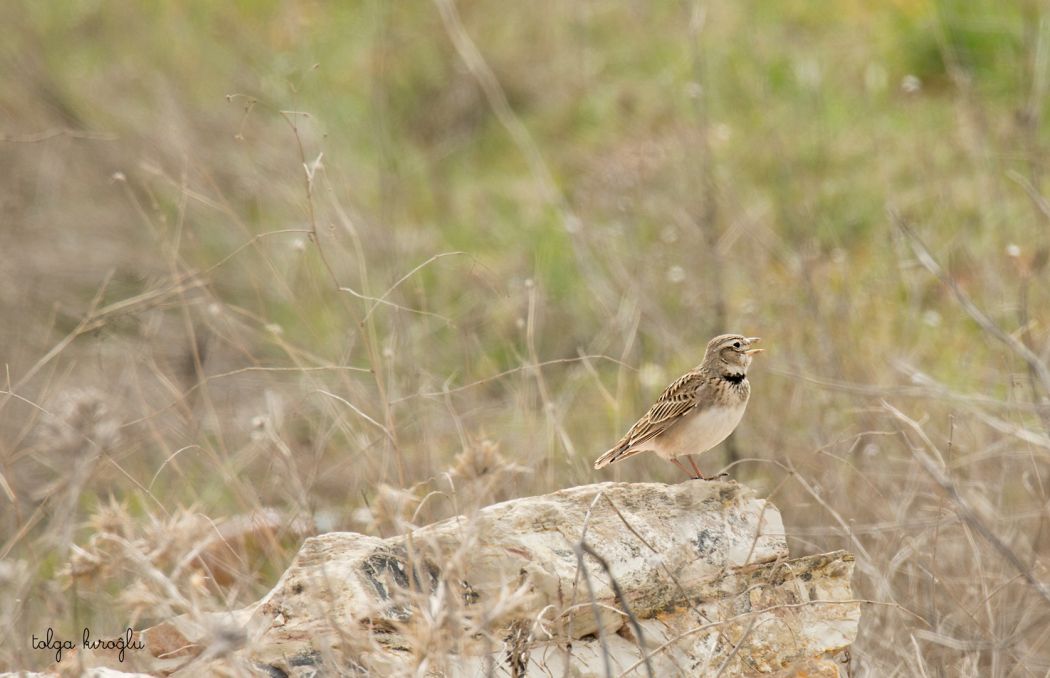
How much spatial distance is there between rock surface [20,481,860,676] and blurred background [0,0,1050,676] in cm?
60

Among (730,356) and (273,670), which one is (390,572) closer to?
(273,670)

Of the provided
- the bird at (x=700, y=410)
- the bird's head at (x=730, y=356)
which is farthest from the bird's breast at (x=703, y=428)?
the bird's head at (x=730, y=356)

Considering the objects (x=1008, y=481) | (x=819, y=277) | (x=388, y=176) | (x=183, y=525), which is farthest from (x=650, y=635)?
(x=388, y=176)

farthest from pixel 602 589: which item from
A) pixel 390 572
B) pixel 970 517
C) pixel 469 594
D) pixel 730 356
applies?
pixel 730 356

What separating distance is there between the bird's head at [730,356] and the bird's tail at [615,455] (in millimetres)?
443

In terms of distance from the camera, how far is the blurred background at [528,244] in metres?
5.93

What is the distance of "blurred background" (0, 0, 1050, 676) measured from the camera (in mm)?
5930

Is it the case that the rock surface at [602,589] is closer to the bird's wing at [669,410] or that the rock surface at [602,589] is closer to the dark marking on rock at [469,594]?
the dark marking on rock at [469,594]

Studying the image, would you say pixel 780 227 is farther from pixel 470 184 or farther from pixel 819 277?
pixel 470 184

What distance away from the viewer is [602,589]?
393 centimetres

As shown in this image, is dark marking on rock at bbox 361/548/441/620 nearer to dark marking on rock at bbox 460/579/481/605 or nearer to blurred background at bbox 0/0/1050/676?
dark marking on rock at bbox 460/579/481/605

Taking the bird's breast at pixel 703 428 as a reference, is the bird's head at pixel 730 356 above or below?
above

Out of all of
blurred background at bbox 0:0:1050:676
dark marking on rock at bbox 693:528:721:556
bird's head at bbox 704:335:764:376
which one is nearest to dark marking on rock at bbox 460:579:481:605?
dark marking on rock at bbox 693:528:721:556

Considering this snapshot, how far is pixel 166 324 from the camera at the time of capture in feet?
31.5
